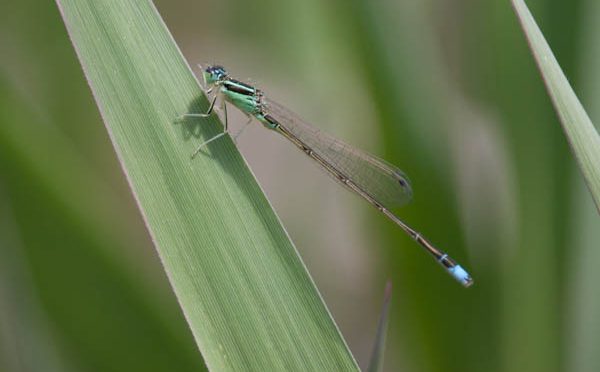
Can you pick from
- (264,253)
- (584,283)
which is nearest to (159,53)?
(264,253)

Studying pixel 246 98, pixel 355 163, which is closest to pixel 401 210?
pixel 355 163

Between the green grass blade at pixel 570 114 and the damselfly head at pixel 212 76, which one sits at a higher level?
the damselfly head at pixel 212 76

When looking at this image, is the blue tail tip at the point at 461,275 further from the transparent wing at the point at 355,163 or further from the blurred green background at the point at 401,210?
the transparent wing at the point at 355,163

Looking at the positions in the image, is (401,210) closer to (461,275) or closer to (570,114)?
(461,275)

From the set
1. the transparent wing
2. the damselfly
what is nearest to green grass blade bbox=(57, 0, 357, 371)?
the damselfly

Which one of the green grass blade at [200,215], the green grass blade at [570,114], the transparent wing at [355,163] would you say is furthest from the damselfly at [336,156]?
the green grass blade at [570,114]

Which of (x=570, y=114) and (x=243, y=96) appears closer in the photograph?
(x=570, y=114)

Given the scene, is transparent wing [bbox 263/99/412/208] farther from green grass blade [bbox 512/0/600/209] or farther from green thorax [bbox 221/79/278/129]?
green grass blade [bbox 512/0/600/209]
